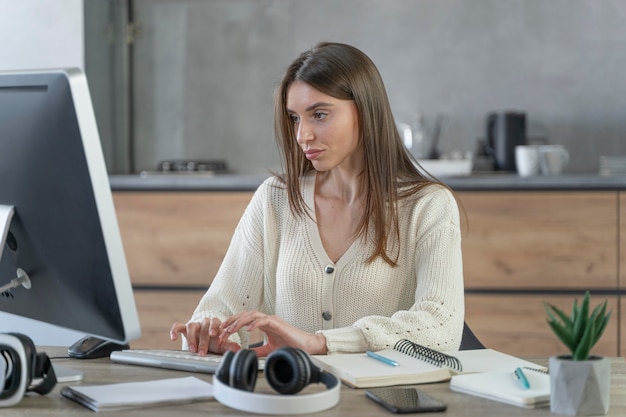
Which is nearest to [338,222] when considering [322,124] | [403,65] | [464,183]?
[322,124]

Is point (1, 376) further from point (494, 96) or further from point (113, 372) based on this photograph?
point (494, 96)

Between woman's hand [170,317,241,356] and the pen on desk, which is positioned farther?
woman's hand [170,317,241,356]

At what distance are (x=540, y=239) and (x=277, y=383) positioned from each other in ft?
7.52

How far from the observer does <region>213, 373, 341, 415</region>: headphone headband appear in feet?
4.00

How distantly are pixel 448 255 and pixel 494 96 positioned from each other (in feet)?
7.03

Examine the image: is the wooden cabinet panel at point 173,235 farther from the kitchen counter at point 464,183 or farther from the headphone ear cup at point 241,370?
the headphone ear cup at point 241,370

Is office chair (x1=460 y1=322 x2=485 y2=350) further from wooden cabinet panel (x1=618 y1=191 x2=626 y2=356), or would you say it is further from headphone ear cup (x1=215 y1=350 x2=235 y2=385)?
wooden cabinet panel (x1=618 y1=191 x2=626 y2=356)

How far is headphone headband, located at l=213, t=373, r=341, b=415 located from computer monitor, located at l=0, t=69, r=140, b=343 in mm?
156

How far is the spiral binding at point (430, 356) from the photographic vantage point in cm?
146

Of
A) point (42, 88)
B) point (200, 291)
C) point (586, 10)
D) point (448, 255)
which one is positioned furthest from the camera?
point (586, 10)

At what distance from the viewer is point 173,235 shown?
3572 mm

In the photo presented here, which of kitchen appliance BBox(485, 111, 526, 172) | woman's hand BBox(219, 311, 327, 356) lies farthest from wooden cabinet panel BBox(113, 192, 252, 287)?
woman's hand BBox(219, 311, 327, 356)

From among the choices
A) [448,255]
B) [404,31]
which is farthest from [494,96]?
[448,255]

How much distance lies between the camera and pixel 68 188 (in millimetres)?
1205
